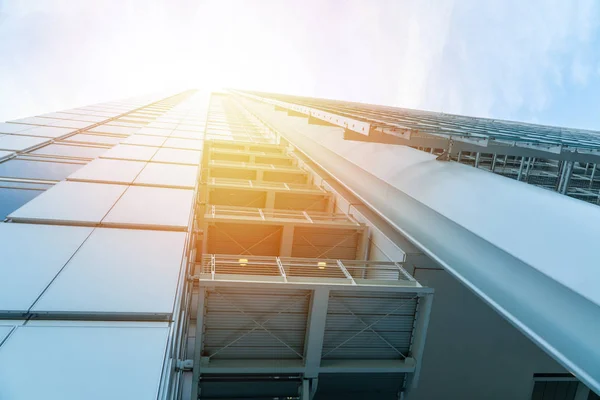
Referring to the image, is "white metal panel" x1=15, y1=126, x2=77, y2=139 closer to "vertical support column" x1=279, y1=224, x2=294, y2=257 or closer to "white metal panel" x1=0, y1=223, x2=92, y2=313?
"vertical support column" x1=279, y1=224, x2=294, y2=257

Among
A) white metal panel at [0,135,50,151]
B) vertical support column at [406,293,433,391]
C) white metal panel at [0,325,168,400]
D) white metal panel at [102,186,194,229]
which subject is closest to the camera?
white metal panel at [0,325,168,400]

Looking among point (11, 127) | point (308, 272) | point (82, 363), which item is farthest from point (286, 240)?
point (11, 127)

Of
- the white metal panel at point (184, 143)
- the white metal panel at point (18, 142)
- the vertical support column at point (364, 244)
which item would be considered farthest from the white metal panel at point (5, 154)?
the vertical support column at point (364, 244)

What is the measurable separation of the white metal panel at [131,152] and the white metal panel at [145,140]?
0.64 meters

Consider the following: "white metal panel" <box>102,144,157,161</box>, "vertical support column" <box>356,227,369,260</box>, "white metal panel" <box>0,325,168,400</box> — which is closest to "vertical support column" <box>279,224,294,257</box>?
"vertical support column" <box>356,227,369,260</box>

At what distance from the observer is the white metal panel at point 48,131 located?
37.7 ft

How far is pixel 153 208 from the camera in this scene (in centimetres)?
562

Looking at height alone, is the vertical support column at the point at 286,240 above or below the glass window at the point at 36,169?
below

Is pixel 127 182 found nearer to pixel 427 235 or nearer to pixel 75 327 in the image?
pixel 75 327

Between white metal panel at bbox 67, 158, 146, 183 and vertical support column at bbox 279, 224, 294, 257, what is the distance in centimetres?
344

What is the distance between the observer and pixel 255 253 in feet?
31.9

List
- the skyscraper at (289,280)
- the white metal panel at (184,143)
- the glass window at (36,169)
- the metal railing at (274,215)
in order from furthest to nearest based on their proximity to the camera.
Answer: the white metal panel at (184,143), the metal railing at (274,215), the glass window at (36,169), the skyscraper at (289,280)

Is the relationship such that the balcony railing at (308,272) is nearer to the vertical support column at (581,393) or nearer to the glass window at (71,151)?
the glass window at (71,151)

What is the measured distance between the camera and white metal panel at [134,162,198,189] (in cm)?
698
